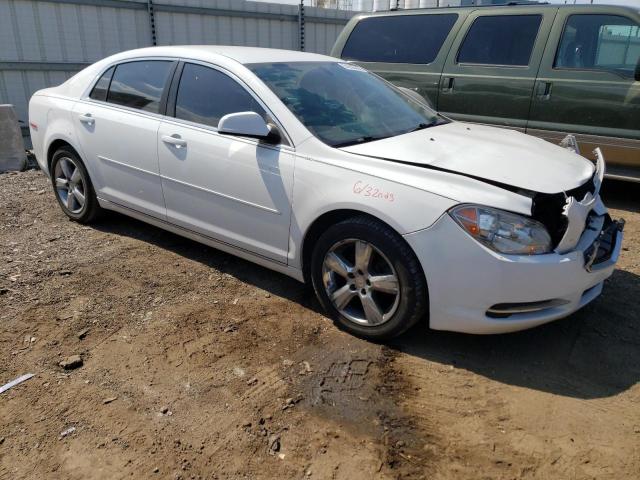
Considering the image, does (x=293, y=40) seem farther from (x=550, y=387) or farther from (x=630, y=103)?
(x=550, y=387)

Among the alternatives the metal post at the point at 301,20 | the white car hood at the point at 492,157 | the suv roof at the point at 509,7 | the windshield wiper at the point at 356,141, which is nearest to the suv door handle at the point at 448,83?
the suv roof at the point at 509,7

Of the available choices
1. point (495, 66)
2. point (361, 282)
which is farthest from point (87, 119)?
point (495, 66)

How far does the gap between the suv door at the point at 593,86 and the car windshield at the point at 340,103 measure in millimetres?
2168

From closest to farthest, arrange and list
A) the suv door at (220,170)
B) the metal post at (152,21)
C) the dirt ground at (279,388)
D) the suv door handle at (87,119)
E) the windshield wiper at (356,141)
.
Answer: the dirt ground at (279,388), the windshield wiper at (356,141), the suv door at (220,170), the suv door handle at (87,119), the metal post at (152,21)

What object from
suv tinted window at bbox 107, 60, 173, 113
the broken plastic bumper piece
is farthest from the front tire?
suv tinted window at bbox 107, 60, 173, 113

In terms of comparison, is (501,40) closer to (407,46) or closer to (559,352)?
(407,46)

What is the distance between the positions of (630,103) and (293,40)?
8.80m

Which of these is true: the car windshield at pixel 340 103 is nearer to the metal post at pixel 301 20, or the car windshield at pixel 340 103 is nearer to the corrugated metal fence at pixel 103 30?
the corrugated metal fence at pixel 103 30

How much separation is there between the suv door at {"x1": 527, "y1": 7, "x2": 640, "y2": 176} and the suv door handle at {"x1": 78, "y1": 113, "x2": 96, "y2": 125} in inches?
173

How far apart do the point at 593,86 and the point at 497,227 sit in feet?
12.1

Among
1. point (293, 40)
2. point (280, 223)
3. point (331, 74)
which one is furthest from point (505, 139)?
point (293, 40)

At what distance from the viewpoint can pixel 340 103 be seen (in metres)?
3.81

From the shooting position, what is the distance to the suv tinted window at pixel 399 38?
6.61m

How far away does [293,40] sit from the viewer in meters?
12.8
